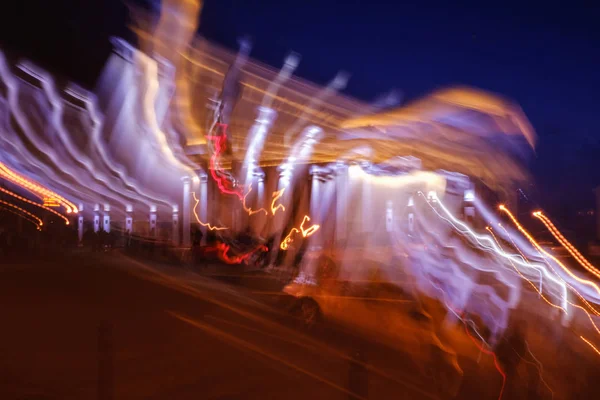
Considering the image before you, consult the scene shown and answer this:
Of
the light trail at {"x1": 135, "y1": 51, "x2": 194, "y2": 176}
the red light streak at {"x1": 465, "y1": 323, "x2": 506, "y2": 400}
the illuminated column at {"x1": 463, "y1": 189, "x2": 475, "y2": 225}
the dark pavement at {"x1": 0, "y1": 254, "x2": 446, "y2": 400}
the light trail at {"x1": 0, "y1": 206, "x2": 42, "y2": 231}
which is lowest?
the red light streak at {"x1": 465, "y1": 323, "x2": 506, "y2": 400}

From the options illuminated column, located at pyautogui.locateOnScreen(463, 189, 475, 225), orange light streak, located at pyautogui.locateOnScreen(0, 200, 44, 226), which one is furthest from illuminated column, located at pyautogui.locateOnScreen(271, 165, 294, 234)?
orange light streak, located at pyautogui.locateOnScreen(0, 200, 44, 226)

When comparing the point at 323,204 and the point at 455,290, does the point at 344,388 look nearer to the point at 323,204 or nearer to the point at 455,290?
the point at 455,290

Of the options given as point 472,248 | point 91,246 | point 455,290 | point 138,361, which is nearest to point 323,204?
point 91,246

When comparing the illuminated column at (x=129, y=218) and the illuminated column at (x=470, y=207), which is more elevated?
the illuminated column at (x=129, y=218)

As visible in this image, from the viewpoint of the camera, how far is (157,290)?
13.9 metres

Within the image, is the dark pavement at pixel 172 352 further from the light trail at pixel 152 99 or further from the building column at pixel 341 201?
the building column at pixel 341 201

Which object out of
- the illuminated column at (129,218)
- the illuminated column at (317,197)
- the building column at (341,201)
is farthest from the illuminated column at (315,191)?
the illuminated column at (129,218)

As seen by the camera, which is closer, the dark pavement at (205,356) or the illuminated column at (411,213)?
the dark pavement at (205,356)

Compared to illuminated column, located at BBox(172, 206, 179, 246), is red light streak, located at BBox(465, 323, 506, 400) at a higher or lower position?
lower

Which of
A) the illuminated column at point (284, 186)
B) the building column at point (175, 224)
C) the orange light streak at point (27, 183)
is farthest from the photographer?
the building column at point (175, 224)

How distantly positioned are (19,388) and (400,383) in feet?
13.2

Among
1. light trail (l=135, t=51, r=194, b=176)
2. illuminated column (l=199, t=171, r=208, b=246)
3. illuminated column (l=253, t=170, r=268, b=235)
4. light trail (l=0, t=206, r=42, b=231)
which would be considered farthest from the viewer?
illuminated column (l=199, t=171, r=208, b=246)

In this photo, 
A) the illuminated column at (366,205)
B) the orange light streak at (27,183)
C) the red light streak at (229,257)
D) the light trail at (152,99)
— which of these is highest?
the light trail at (152,99)

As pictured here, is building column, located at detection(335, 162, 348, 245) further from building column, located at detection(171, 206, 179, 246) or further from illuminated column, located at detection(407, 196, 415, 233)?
building column, located at detection(171, 206, 179, 246)
